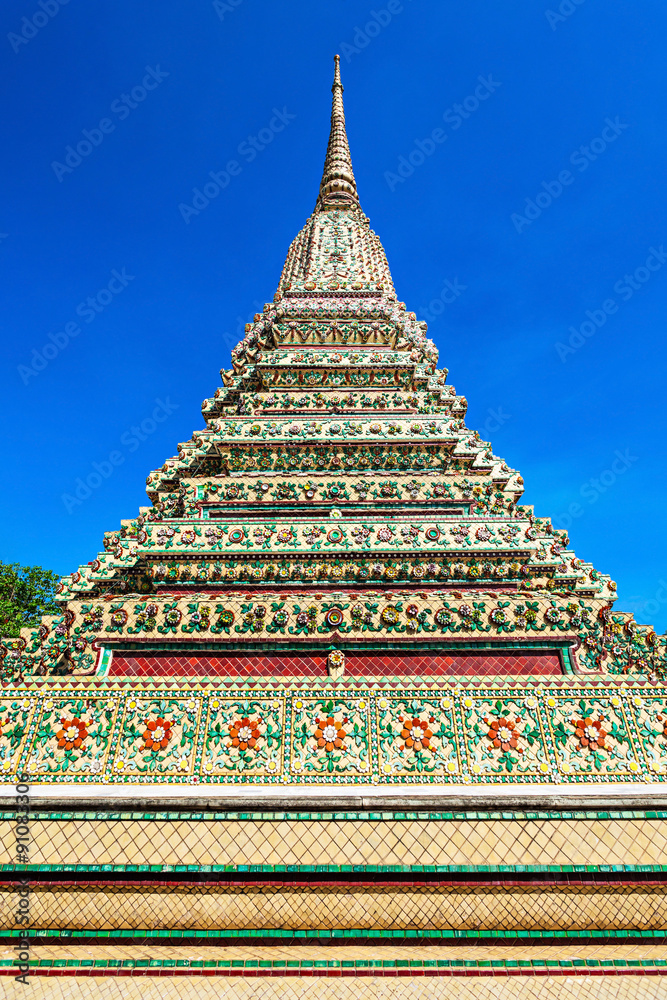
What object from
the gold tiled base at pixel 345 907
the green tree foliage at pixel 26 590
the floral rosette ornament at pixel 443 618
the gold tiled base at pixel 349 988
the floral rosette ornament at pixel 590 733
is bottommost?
the gold tiled base at pixel 349 988

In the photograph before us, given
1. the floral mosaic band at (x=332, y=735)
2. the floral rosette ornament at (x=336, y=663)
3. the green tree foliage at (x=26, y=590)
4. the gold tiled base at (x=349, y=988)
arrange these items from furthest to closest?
1. the green tree foliage at (x=26, y=590)
2. the floral rosette ornament at (x=336, y=663)
3. the floral mosaic band at (x=332, y=735)
4. the gold tiled base at (x=349, y=988)

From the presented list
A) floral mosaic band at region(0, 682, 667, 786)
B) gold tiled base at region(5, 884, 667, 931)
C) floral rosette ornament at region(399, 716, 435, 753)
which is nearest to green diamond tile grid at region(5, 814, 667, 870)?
gold tiled base at region(5, 884, 667, 931)

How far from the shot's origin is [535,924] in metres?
4.00

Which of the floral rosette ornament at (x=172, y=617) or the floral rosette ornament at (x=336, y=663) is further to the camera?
the floral rosette ornament at (x=172, y=617)

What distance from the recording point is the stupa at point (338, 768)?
3900 mm

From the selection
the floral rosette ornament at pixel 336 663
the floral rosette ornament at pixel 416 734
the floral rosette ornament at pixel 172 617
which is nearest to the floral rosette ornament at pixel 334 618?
the floral rosette ornament at pixel 336 663

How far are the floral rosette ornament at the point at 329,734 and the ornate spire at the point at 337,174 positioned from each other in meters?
15.7

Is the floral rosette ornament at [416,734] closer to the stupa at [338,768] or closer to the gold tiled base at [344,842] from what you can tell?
the stupa at [338,768]

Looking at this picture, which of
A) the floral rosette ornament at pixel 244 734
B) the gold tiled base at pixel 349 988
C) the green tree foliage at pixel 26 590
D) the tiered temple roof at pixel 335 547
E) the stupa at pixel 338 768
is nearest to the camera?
the gold tiled base at pixel 349 988

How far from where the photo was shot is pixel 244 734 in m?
4.68

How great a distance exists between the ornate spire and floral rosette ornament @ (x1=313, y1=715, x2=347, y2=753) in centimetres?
1572

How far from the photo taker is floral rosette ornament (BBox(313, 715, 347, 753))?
4.64m

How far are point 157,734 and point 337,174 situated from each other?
1813 cm

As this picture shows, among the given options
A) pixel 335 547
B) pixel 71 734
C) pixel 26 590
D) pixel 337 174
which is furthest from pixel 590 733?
pixel 26 590
